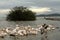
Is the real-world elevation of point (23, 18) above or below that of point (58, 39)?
below

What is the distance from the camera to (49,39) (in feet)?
80.2

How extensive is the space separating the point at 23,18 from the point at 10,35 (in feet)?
157

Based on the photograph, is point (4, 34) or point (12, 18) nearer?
point (4, 34)

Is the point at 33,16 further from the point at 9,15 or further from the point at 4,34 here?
the point at 4,34

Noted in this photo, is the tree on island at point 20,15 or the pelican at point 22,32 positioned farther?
the tree on island at point 20,15

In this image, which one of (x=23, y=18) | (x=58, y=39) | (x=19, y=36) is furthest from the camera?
(x=23, y=18)

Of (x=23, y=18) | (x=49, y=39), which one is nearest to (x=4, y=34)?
(x=49, y=39)

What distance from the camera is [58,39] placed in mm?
24328

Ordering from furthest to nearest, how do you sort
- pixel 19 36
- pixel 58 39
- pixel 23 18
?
pixel 23 18 < pixel 19 36 < pixel 58 39

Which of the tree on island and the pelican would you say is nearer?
the pelican

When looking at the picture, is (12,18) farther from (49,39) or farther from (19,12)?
(49,39)

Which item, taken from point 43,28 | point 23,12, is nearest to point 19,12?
point 23,12

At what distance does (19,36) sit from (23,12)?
50.2m

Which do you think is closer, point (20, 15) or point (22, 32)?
point (22, 32)
